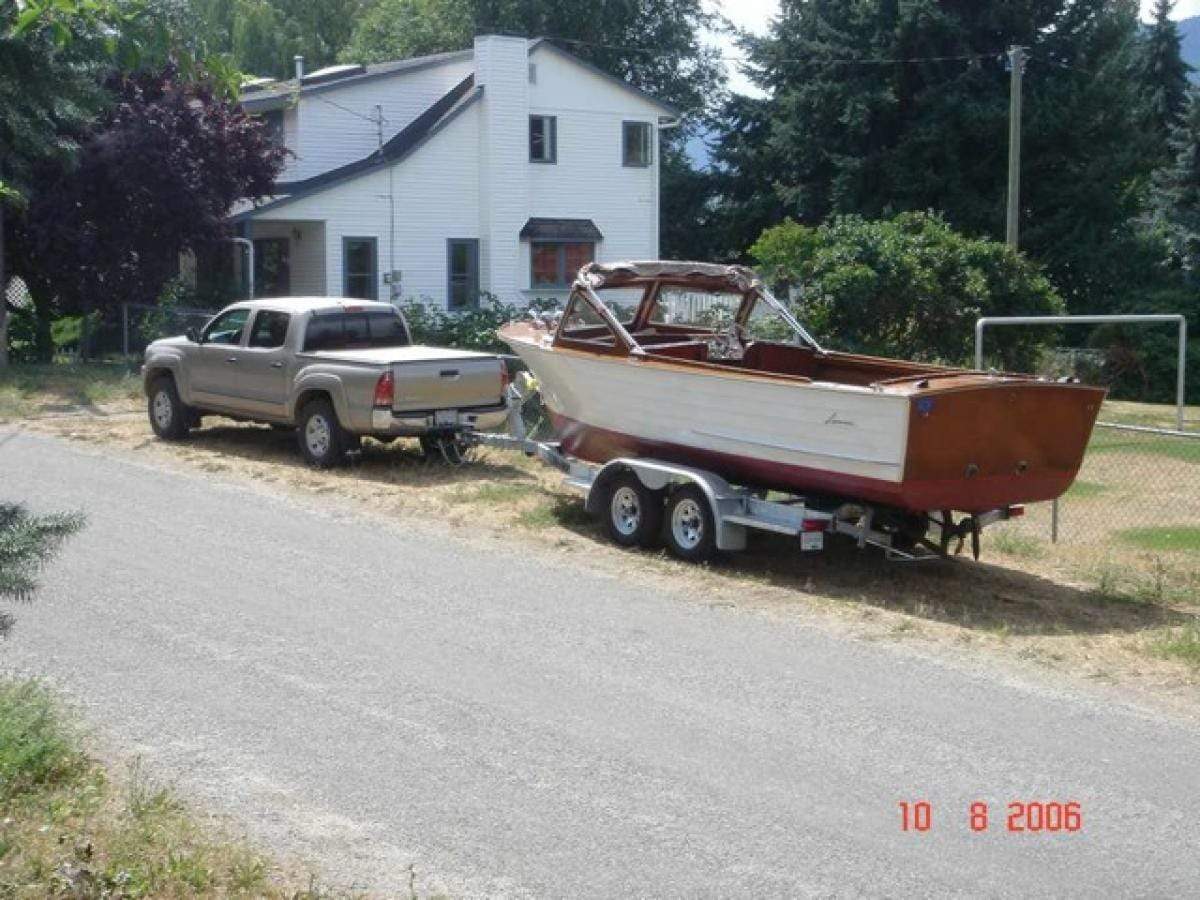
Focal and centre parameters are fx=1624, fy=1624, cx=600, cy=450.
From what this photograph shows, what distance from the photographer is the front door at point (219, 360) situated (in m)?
Answer: 18.2

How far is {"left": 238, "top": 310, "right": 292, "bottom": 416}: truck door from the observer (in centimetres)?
1748

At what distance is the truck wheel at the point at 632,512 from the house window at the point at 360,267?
23.7 meters

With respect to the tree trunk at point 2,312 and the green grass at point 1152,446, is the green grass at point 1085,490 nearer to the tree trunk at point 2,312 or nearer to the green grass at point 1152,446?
the green grass at point 1152,446

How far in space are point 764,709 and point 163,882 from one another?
11.9ft

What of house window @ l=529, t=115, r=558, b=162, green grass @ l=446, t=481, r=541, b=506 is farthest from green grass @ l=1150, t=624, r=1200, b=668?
house window @ l=529, t=115, r=558, b=162

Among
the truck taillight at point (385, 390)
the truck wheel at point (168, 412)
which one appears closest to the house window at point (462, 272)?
the truck wheel at point (168, 412)

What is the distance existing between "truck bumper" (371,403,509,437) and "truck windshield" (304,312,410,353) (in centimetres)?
148

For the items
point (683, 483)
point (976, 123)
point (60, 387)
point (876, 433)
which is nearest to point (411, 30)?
point (976, 123)

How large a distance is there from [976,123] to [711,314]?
1036 inches

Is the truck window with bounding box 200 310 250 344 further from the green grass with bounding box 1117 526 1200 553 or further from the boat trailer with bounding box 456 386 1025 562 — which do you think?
the green grass with bounding box 1117 526 1200 553

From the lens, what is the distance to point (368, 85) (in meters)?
37.8

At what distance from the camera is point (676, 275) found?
→ 47.2 ft

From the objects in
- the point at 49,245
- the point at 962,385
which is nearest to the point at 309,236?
the point at 49,245

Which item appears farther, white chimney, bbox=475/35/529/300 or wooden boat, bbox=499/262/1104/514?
white chimney, bbox=475/35/529/300
